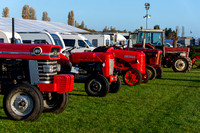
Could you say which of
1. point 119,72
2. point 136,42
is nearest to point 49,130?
point 119,72

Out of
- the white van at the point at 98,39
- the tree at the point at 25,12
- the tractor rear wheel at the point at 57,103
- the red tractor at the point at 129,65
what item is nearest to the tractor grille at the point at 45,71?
the tractor rear wheel at the point at 57,103

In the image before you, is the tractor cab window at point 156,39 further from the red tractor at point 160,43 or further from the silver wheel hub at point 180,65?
the silver wheel hub at point 180,65

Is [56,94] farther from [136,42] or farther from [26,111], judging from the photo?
[136,42]

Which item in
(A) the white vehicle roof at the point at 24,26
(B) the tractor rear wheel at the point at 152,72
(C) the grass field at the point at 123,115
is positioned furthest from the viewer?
(A) the white vehicle roof at the point at 24,26

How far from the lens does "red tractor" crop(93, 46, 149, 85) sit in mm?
11422

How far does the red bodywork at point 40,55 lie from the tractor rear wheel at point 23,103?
31 cm

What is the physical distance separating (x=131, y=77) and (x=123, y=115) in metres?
4.92

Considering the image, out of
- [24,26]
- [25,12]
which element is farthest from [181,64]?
[25,12]

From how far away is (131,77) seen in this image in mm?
11516

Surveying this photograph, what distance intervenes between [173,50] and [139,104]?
11.6 m

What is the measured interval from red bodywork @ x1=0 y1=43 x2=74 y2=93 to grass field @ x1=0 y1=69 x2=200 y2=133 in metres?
0.60

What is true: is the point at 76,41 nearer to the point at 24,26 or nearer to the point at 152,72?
the point at 152,72

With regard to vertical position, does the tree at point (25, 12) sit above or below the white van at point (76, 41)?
above

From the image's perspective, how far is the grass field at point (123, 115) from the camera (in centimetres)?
566
